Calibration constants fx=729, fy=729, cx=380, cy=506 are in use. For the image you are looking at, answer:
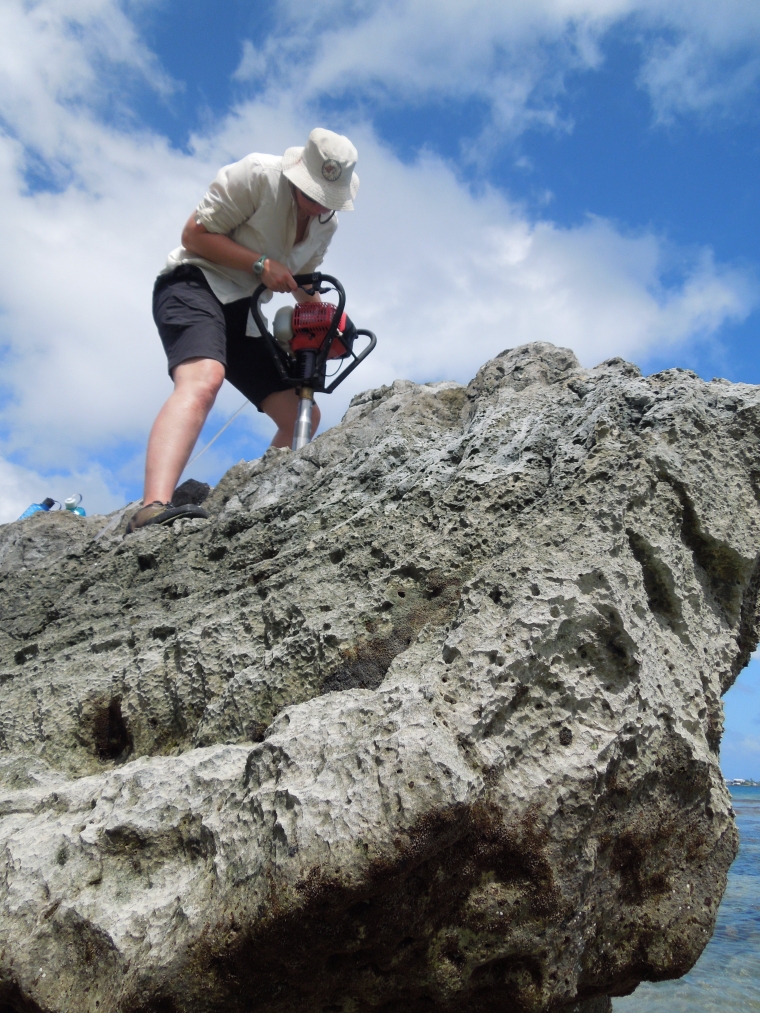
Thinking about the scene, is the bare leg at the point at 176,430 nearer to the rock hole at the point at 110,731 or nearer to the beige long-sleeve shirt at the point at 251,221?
the beige long-sleeve shirt at the point at 251,221

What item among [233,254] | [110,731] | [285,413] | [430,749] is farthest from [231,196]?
[430,749]

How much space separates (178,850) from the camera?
87.3 inches

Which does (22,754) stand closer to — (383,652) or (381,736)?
(383,652)

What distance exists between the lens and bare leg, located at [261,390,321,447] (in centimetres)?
567

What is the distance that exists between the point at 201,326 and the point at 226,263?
0.51m

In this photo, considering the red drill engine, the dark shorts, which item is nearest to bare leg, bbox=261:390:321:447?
the dark shorts

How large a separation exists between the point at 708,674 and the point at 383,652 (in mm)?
1174

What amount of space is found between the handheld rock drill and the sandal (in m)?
1.26

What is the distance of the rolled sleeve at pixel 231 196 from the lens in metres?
4.77

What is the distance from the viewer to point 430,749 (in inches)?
79.3

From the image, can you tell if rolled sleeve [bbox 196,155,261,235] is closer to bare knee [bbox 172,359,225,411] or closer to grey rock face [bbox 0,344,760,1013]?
bare knee [bbox 172,359,225,411]

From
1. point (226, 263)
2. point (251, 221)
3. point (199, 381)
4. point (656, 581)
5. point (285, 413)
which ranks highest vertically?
point (251, 221)

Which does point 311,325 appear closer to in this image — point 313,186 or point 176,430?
point 313,186

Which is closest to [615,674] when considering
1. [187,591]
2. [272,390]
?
[187,591]
